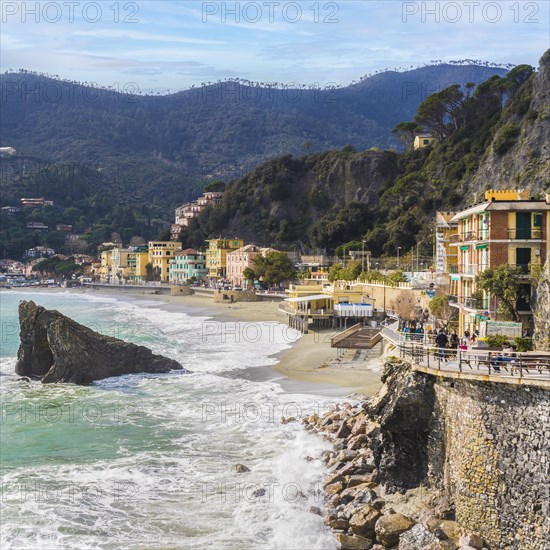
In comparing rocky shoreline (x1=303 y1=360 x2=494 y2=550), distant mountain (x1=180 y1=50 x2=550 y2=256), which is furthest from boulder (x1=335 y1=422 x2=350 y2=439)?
distant mountain (x1=180 y1=50 x2=550 y2=256)

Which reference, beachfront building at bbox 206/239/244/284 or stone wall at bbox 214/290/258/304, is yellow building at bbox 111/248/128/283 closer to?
beachfront building at bbox 206/239/244/284

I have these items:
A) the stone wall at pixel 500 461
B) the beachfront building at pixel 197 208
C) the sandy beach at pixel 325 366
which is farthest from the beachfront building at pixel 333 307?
the beachfront building at pixel 197 208

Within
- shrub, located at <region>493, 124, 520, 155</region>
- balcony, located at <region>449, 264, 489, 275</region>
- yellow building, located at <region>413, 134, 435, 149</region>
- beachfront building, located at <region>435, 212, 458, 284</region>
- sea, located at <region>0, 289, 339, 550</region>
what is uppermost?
yellow building, located at <region>413, 134, 435, 149</region>

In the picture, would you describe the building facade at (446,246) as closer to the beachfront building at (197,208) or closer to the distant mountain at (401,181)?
the distant mountain at (401,181)

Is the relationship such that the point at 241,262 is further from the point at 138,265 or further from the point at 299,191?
the point at 138,265

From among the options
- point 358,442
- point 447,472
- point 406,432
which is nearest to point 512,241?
point 358,442

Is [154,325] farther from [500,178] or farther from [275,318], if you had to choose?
[500,178]
